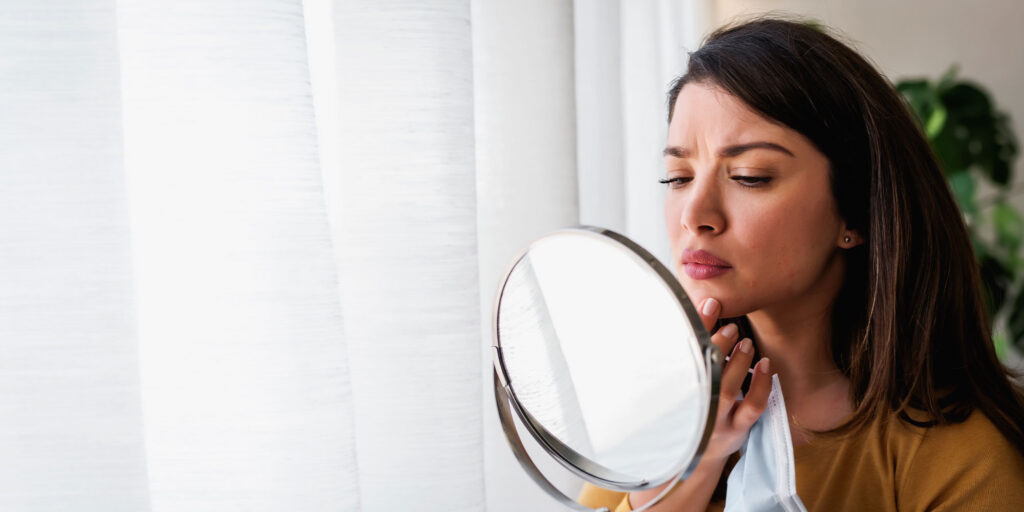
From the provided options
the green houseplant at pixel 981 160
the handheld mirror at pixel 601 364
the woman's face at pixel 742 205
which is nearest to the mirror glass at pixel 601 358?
the handheld mirror at pixel 601 364

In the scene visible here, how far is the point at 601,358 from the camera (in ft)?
2.09

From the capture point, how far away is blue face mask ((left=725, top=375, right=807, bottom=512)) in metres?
0.58

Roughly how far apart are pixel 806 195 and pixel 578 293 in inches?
9.0

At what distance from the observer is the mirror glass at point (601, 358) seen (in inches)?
19.7

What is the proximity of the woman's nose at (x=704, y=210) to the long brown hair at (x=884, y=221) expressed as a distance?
0.09m

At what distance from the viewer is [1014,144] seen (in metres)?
2.24

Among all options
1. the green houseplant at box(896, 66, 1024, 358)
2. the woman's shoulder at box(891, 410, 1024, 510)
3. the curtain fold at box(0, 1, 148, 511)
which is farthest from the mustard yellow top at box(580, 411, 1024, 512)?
the green houseplant at box(896, 66, 1024, 358)

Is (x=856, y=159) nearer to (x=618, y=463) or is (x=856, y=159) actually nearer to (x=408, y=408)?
(x=618, y=463)

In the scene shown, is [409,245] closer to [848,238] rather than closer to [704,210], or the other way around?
[704,210]

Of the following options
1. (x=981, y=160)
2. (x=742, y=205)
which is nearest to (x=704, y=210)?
(x=742, y=205)

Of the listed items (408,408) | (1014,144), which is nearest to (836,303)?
(408,408)

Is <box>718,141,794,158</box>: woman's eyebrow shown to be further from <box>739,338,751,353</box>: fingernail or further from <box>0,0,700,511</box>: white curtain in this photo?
<box>0,0,700,511</box>: white curtain

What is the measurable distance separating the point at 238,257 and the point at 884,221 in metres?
0.57

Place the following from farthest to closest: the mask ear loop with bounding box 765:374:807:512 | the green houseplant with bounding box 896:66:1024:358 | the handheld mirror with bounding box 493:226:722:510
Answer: the green houseplant with bounding box 896:66:1024:358 → the mask ear loop with bounding box 765:374:807:512 → the handheld mirror with bounding box 493:226:722:510
